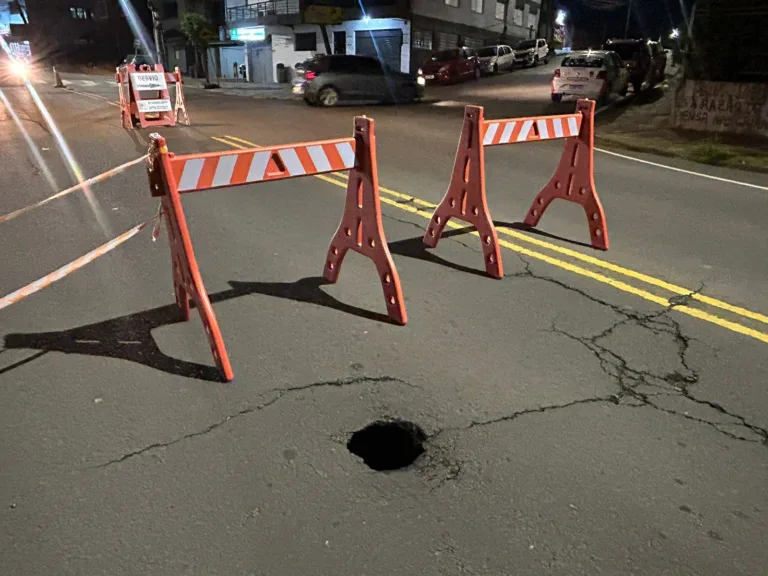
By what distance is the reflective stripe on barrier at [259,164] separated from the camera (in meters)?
3.60

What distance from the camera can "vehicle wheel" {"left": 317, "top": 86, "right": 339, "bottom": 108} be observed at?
65.3ft

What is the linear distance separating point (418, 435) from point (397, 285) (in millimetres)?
1387

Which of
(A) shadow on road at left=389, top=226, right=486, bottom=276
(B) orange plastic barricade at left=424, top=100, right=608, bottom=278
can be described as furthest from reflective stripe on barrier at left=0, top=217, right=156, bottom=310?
(B) orange plastic barricade at left=424, top=100, right=608, bottom=278

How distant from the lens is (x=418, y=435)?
10.0 feet

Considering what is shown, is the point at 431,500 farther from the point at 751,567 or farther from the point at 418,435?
the point at 751,567

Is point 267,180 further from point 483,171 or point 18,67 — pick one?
point 18,67

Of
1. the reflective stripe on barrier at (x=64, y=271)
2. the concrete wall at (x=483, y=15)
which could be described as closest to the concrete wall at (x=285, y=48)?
the concrete wall at (x=483, y=15)

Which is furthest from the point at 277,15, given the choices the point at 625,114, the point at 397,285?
the point at 397,285

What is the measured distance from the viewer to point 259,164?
3840 mm

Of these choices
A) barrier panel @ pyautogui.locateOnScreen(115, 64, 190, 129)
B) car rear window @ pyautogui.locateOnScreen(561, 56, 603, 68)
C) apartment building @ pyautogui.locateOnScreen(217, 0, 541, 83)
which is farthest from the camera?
apartment building @ pyautogui.locateOnScreen(217, 0, 541, 83)

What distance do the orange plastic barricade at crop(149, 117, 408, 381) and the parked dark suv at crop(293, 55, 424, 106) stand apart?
16470 mm

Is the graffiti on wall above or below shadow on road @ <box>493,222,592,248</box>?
above

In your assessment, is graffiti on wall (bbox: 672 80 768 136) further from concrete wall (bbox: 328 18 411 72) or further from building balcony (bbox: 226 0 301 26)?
building balcony (bbox: 226 0 301 26)

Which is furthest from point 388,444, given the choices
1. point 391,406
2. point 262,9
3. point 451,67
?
point 262,9
